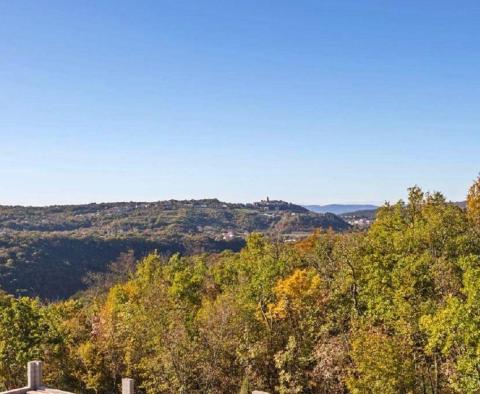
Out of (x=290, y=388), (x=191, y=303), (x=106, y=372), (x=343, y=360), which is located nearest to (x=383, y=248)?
(x=343, y=360)

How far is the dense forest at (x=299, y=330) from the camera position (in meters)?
23.8

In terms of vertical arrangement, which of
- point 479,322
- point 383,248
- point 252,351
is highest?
point 383,248

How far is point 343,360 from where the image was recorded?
85.4 ft

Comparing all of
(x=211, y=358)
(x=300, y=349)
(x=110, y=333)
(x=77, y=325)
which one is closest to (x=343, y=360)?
(x=300, y=349)

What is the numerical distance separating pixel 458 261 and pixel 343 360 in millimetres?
7335

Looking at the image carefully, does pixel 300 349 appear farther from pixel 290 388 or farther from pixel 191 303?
pixel 191 303

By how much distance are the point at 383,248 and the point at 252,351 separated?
897 centimetres

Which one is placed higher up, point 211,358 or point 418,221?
point 418,221

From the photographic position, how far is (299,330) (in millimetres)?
29797

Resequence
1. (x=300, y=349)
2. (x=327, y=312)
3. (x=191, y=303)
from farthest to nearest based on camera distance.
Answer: (x=191, y=303)
(x=327, y=312)
(x=300, y=349)

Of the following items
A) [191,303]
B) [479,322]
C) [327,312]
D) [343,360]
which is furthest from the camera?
[191,303]

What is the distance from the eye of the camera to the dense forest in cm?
2380

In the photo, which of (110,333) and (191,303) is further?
(191,303)

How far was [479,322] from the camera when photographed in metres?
19.8
